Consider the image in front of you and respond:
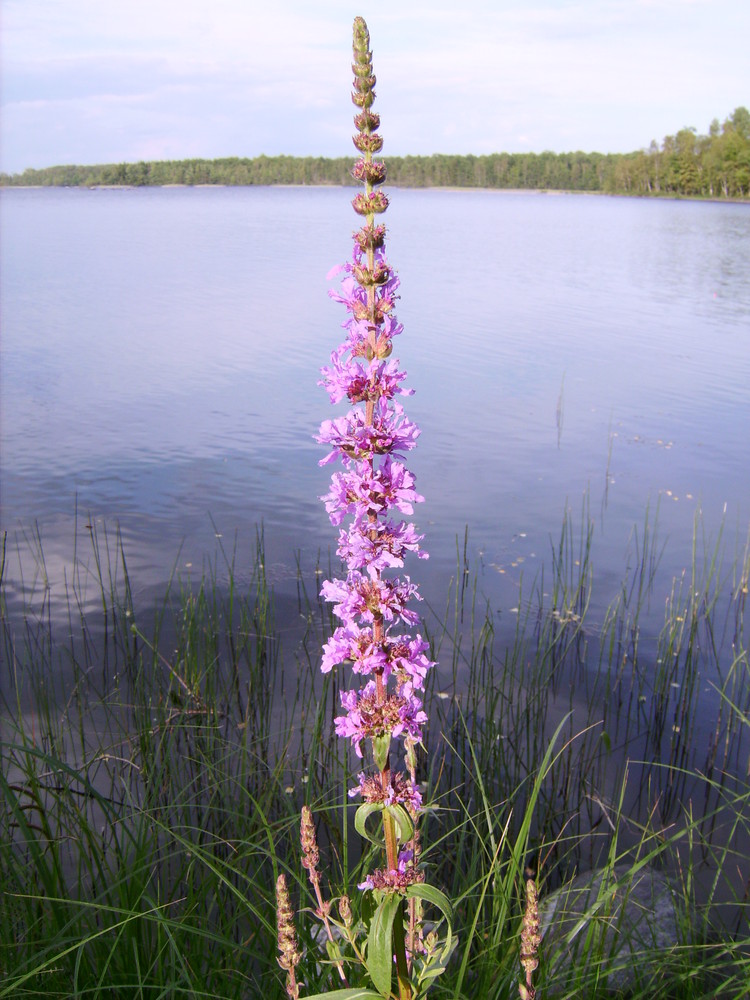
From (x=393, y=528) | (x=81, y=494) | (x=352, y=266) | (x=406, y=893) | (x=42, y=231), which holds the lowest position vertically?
(x=81, y=494)

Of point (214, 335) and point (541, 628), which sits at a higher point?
point (214, 335)

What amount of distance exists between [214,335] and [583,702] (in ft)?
44.7

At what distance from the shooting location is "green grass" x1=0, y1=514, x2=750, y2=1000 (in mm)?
2789

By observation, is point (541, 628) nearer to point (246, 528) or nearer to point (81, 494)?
point (246, 528)

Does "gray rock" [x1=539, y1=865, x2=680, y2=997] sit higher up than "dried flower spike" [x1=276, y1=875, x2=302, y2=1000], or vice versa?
"dried flower spike" [x1=276, y1=875, x2=302, y2=1000]

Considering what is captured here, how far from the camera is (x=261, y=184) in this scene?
13038 centimetres

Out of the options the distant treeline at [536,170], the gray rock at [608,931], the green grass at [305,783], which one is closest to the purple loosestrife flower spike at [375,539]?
the green grass at [305,783]

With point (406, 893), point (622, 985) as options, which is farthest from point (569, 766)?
point (406, 893)

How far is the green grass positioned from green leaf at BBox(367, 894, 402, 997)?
30.2 inches

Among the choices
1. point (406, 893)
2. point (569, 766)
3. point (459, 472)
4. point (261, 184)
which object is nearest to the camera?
point (406, 893)

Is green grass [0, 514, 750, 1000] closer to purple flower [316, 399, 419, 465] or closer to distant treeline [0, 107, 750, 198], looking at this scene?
purple flower [316, 399, 419, 465]

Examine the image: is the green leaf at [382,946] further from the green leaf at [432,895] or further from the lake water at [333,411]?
the lake water at [333,411]

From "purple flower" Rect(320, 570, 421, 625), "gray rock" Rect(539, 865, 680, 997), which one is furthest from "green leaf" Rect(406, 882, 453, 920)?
"gray rock" Rect(539, 865, 680, 997)

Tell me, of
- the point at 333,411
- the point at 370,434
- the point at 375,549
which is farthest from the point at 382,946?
the point at 333,411
